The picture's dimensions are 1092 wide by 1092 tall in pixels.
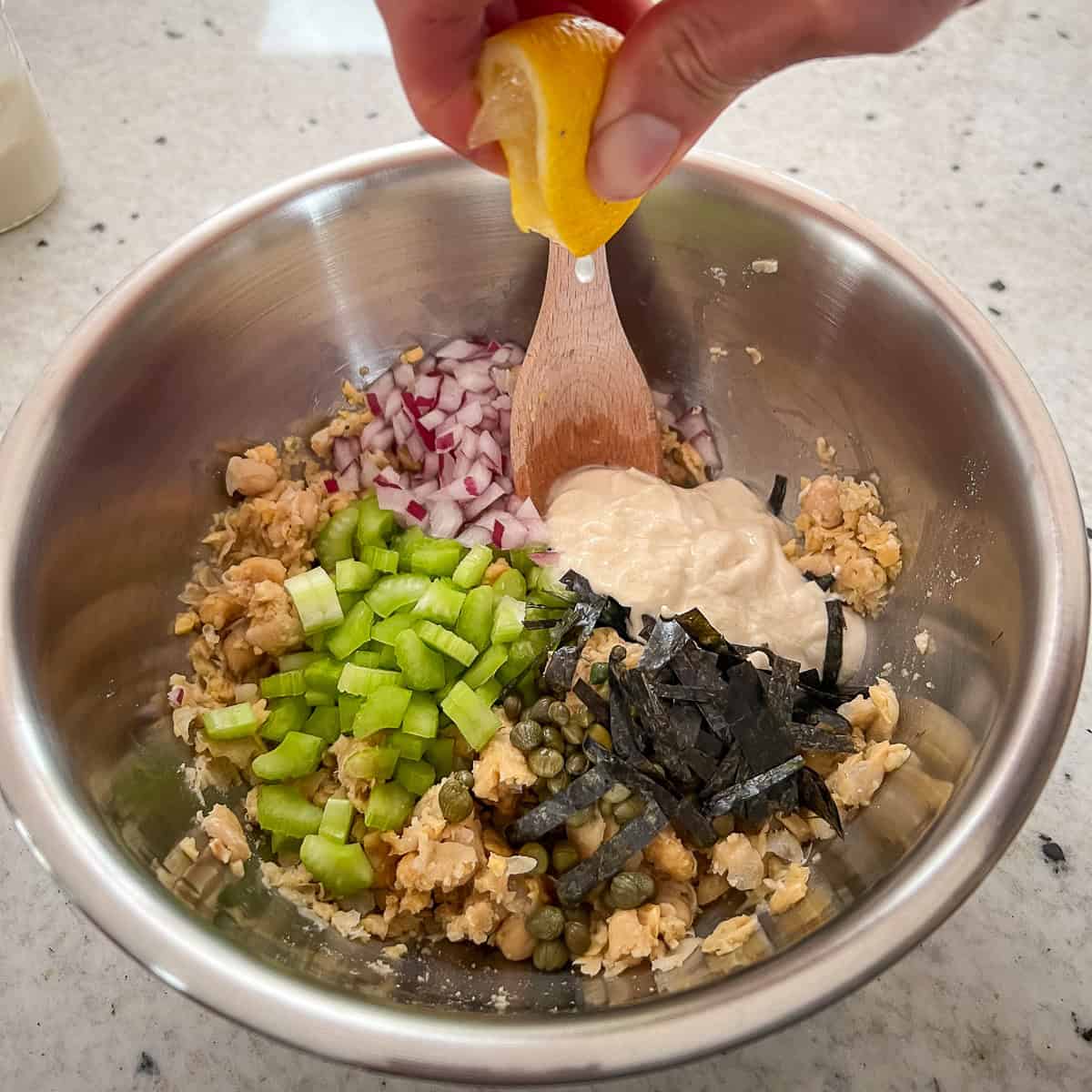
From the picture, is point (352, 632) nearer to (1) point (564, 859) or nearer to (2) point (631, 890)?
(1) point (564, 859)

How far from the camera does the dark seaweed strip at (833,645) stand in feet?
6.40

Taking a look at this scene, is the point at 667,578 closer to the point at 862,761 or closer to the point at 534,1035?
the point at 862,761

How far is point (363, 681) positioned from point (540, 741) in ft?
1.15

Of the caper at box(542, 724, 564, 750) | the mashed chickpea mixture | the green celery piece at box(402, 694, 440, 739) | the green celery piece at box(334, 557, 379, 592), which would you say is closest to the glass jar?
the mashed chickpea mixture

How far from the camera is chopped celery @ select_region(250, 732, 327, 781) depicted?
5.82ft

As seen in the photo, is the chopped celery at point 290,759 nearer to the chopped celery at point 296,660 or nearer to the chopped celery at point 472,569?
the chopped celery at point 296,660

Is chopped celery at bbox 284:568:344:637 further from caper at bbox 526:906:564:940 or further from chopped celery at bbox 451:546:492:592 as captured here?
caper at bbox 526:906:564:940

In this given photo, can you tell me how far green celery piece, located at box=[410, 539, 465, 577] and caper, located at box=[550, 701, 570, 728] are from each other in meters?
0.40

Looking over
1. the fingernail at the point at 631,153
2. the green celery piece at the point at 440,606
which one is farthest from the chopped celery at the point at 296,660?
the fingernail at the point at 631,153

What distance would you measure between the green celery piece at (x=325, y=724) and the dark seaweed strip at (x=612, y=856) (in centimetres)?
53

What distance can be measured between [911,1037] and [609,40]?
1.64m

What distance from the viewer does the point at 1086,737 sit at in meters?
1.92

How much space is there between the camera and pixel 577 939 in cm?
161

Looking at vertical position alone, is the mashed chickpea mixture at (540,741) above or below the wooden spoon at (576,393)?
below
